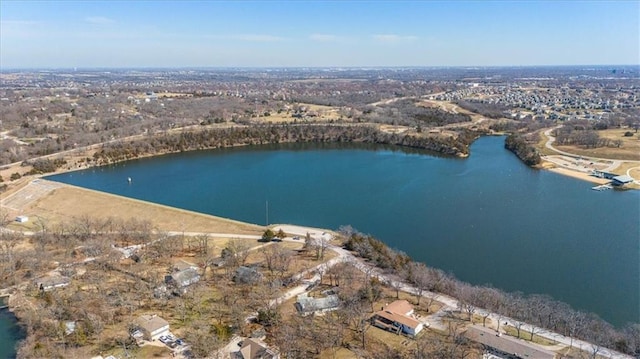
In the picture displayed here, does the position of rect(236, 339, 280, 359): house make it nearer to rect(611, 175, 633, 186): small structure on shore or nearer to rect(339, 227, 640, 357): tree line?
rect(339, 227, 640, 357): tree line

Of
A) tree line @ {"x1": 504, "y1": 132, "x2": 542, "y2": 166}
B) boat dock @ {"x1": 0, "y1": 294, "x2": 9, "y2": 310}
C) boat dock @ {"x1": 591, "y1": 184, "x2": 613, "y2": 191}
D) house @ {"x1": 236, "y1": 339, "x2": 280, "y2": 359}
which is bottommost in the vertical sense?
boat dock @ {"x1": 0, "y1": 294, "x2": 9, "y2": 310}

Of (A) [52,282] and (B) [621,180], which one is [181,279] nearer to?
(A) [52,282]

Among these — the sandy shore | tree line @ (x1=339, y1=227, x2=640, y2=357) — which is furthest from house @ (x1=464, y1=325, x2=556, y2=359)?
the sandy shore

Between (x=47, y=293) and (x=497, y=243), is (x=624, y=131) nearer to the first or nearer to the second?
(x=497, y=243)

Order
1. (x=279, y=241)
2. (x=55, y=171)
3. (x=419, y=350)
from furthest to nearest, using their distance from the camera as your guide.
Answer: (x=55, y=171) < (x=279, y=241) < (x=419, y=350)

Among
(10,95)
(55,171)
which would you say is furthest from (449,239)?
(10,95)

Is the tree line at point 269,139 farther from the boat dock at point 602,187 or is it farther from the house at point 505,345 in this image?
the house at point 505,345
